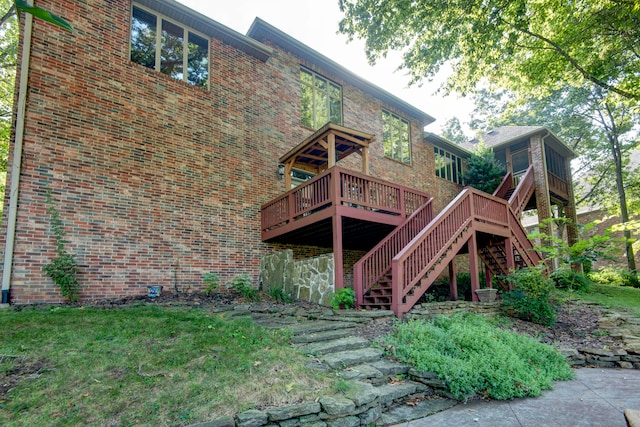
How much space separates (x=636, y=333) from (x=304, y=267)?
21.8ft

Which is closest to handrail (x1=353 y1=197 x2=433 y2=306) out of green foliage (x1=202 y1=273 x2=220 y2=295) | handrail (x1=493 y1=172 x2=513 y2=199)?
green foliage (x1=202 y1=273 x2=220 y2=295)

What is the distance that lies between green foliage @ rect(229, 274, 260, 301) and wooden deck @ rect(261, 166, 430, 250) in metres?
1.20

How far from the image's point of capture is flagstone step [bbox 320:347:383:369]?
4580mm

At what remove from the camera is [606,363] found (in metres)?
5.99

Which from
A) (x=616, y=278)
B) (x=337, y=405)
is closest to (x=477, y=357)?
(x=337, y=405)

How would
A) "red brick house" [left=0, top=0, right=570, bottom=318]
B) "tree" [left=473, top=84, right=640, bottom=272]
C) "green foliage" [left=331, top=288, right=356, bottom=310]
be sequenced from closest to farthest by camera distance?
"red brick house" [left=0, top=0, right=570, bottom=318] < "green foliage" [left=331, top=288, right=356, bottom=310] < "tree" [left=473, top=84, right=640, bottom=272]

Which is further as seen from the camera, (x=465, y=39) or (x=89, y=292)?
(x=465, y=39)

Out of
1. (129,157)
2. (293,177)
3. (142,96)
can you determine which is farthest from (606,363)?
(142,96)

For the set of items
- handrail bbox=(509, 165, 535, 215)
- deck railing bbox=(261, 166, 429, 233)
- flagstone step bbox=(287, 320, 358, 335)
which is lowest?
flagstone step bbox=(287, 320, 358, 335)

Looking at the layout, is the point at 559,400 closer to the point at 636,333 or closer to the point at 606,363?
the point at 606,363

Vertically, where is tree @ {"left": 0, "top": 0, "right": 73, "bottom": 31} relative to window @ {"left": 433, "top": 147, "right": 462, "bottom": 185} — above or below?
below

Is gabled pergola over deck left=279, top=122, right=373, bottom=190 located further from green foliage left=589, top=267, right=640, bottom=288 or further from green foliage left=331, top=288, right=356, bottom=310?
green foliage left=589, top=267, right=640, bottom=288

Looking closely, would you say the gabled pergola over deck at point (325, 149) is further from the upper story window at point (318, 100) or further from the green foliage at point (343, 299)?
the green foliage at point (343, 299)

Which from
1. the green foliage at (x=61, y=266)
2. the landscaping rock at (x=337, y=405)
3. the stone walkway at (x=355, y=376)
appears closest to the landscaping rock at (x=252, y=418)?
the stone walkway at (x=355, y=376)
